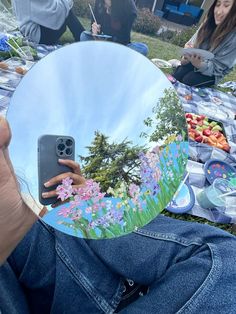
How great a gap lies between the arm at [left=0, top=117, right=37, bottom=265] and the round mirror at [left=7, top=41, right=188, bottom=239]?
0.05 feet

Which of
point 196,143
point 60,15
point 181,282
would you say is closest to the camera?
point 181,282

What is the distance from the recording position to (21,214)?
0.35 m

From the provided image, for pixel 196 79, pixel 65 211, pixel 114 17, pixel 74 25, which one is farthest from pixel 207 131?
pixel 74 25

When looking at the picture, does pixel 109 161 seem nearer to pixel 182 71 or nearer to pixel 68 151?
pixel 68 151

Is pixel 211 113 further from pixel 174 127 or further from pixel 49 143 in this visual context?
pixel 49 143

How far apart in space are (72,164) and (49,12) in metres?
1.44

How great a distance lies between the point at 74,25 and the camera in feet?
5.64

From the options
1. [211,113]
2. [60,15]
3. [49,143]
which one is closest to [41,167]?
[49,143]

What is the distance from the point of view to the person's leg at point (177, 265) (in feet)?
0.86

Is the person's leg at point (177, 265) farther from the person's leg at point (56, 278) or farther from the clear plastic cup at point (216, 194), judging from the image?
the clear plastic cup at point (216, 194)

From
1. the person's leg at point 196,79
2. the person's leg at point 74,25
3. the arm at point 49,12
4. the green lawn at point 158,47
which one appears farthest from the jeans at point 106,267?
the green lawn at point 158,47

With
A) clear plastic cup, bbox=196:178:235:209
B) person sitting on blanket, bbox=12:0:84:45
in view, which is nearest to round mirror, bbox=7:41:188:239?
clear plastic cup, bbox=196:178:235:209

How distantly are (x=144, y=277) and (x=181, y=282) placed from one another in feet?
0.32

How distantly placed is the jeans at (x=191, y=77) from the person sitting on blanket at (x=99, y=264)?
3.79 feet
